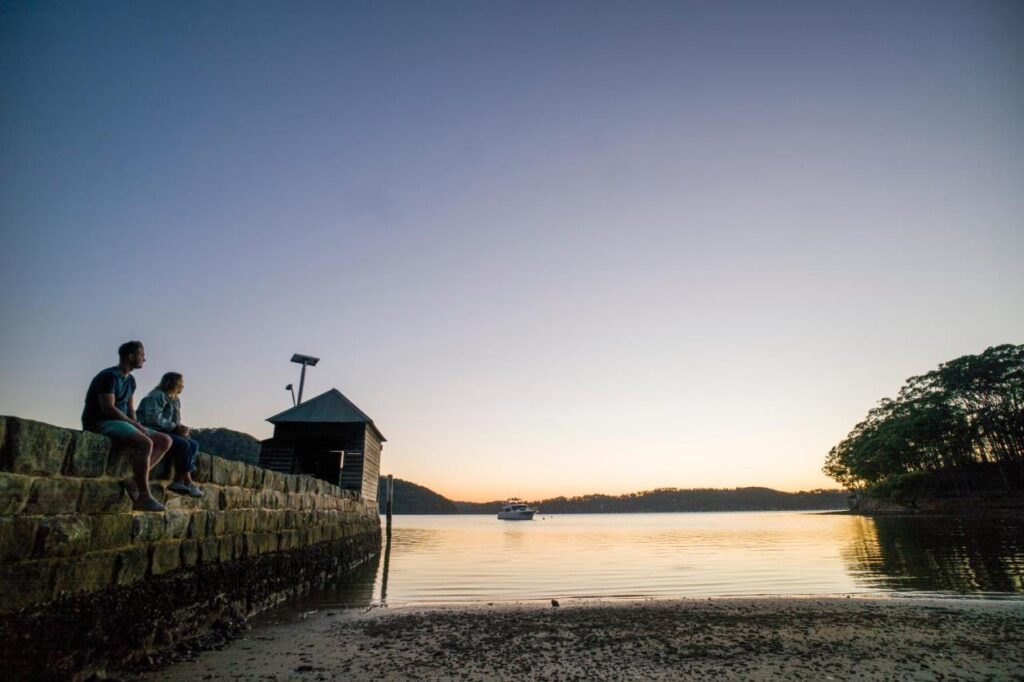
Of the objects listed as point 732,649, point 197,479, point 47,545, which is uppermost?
point 197,479

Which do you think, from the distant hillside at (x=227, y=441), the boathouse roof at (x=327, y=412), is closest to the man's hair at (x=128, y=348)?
the boathouse roof at (x=327, y=412)

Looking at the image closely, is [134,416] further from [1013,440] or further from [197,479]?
[1013,440]

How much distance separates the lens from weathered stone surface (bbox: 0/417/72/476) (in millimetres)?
3580

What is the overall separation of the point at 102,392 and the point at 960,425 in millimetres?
73527

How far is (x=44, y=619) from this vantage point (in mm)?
3842

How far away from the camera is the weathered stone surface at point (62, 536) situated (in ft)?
12.7

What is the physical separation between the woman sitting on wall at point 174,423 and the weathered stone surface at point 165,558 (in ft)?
2.06

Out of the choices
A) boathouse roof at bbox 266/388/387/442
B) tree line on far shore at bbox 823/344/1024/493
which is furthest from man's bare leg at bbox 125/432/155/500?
tree line on far shore at bbox 823/344/1024/493

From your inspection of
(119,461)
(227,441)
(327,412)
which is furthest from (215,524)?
(227,441)

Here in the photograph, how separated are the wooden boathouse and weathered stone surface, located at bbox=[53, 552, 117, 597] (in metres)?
18.5

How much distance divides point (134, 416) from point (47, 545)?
1.60 meters

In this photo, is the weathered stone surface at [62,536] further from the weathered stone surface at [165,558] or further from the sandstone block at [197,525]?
the sandstone block at [197,525]

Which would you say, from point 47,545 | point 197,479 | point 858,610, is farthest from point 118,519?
point 858,610

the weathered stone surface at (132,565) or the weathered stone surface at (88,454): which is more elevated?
the weathered stone surface at (88,454)
